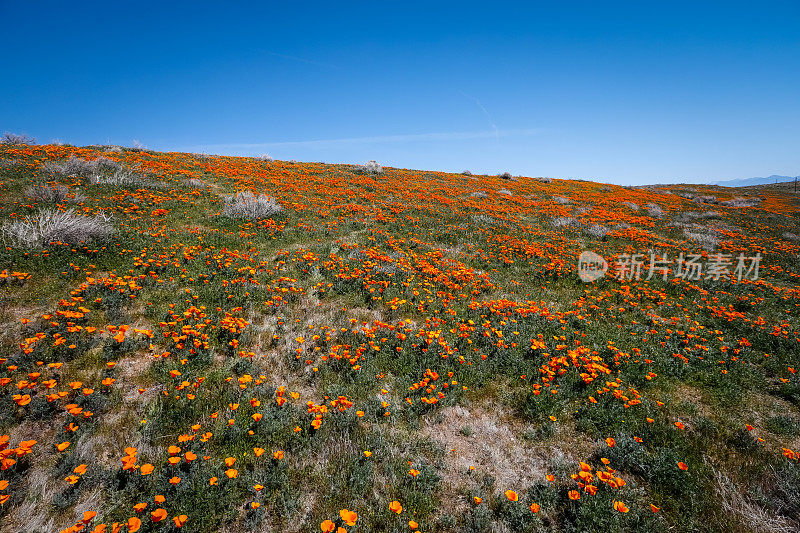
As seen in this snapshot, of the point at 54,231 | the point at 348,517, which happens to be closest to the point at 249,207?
the point at 54,231

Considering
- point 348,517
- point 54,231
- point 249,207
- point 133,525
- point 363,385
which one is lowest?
point 348,517

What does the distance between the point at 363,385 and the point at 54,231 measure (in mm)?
8705

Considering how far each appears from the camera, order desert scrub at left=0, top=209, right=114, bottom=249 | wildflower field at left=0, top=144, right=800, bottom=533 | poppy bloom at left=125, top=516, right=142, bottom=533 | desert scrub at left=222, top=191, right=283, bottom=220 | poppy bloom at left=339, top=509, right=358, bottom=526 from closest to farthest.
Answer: poppy bloom at left=125, top=516, right=142, bottom=533
poppy bloom at left=339, top=509, right=358, bottom=526
wildflower field at left=0, top=144, right=800, bottom=533
desert scrub at left=0, top=209, right=114, bottom=249
desert scrub at left=222, top=191, right=283, bottom=220

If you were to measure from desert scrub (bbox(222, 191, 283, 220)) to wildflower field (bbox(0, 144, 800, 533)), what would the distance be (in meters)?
0.39

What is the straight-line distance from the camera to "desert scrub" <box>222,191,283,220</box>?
41.1ft

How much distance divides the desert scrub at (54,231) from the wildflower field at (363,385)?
5cm

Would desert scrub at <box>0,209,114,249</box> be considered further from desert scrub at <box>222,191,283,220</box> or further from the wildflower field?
desert scrub at <box>222,191,283,220</box>

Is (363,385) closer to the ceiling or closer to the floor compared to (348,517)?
closer to the ceiling

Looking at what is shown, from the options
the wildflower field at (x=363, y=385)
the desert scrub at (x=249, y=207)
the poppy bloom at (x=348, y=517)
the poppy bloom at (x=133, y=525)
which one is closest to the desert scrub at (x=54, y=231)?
the wildflower field at (x=363, y=385)

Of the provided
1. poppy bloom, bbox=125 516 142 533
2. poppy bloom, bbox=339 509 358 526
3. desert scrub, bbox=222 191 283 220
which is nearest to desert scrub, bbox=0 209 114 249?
desert scrub, bbox=222 191 283 220

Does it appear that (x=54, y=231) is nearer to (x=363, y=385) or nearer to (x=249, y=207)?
(x=249, y=207)

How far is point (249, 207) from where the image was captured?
12.8m

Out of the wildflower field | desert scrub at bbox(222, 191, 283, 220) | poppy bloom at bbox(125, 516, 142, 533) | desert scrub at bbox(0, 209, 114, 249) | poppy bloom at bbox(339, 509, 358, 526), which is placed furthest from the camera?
desert scrub at bbox(222, 191, 283, 220)

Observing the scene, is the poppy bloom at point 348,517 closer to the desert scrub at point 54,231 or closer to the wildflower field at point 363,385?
the wildflower field at point 363,385
